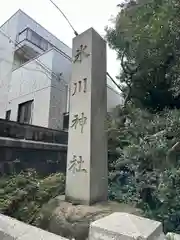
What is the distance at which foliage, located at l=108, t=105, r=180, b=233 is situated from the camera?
11.9ft

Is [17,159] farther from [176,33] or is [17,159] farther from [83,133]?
[176,33]

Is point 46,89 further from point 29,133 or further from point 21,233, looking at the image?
point 21,233

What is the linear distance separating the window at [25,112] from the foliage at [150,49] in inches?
209

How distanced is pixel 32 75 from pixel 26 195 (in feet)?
26.8

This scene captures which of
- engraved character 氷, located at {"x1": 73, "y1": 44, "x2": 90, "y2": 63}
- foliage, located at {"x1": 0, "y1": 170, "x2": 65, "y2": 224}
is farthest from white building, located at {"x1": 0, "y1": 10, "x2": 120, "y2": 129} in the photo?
engraved character 氷, located at {"x1": 73, "y1": 44, "x2": 90, "y2": 63}

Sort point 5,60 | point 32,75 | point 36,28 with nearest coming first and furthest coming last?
point 32,75 < point 36,28 < point 5,60

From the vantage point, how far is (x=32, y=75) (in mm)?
10750

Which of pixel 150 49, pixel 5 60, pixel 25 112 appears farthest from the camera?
pixel 5 60

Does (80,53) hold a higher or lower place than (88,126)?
higher

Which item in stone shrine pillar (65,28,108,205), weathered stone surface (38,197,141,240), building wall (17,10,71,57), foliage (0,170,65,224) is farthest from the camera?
building wall (17,10,71,57)

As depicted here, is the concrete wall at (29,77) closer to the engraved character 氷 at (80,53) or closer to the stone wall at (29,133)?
the stone wall at (29,133)

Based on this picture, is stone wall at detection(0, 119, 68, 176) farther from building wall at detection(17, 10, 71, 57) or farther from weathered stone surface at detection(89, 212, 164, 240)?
building wall at detection(17, 10, 71, 57)

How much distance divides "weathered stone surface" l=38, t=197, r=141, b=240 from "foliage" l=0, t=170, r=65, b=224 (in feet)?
1.10

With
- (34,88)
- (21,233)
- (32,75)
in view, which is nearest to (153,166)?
(21,233)
